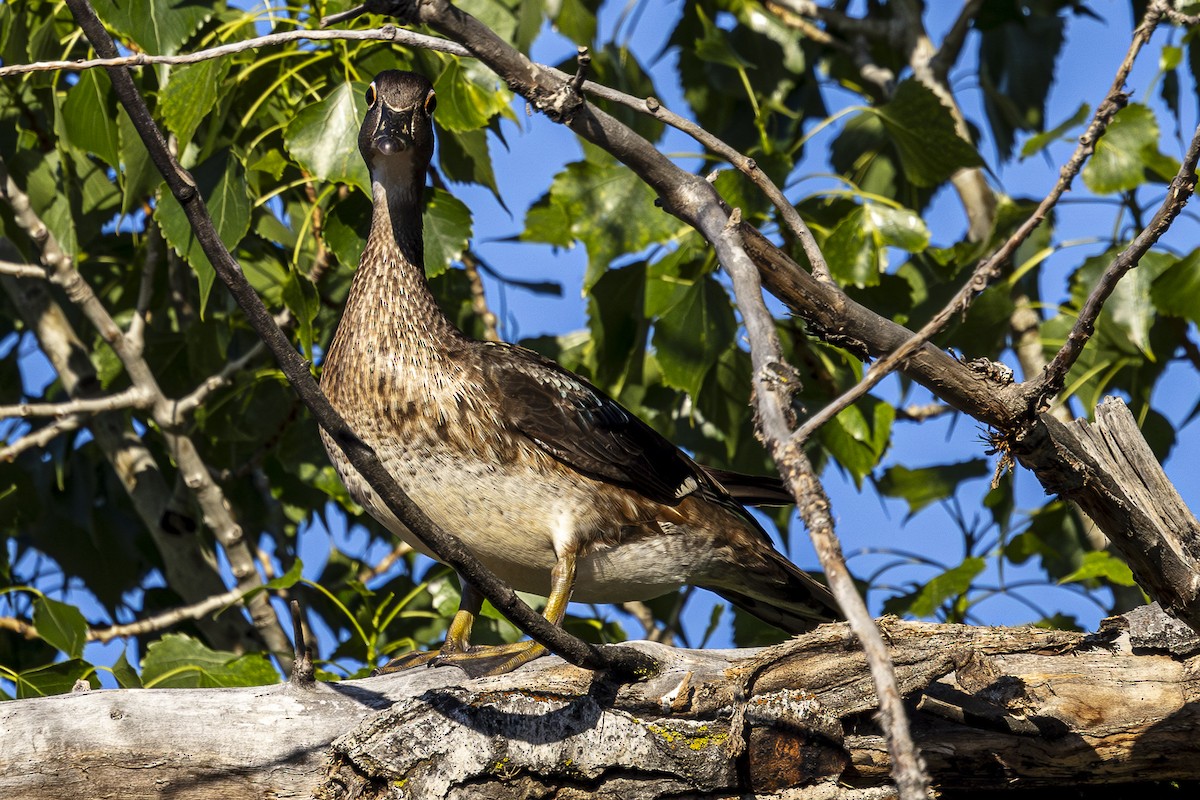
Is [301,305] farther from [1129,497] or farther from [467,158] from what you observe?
[1129,497]

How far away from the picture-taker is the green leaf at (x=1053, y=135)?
552cm

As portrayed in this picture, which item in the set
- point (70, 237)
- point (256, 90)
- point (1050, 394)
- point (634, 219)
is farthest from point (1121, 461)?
point (70, 237)

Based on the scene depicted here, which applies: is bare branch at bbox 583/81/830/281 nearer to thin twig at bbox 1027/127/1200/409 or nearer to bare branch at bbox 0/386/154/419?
thin twig at bbox 1027/127/1200/409

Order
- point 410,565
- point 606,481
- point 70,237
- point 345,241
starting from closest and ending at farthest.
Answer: point 606,481 < point 345,241 < point 70,237 < point 410,565

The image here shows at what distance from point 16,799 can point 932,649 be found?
2.54 meters

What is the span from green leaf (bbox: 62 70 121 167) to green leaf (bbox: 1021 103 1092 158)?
3.85 m

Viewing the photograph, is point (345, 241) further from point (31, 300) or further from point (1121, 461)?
point (1121, 461)

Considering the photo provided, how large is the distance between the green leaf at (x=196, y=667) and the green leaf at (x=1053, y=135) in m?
3.85

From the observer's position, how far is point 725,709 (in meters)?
3.57

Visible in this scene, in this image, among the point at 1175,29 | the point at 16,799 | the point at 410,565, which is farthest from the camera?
the point at 410,565

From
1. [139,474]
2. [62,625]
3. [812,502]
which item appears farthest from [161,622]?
[812,502]

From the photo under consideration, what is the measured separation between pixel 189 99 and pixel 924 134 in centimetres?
309

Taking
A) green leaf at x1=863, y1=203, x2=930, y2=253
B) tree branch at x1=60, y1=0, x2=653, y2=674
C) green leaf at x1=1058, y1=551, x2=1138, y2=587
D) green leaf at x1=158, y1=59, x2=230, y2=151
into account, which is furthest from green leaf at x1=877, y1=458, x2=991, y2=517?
tree branch at x1=60, y1=0, x2=653, y2=674

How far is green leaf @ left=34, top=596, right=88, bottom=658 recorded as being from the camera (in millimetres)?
4586
